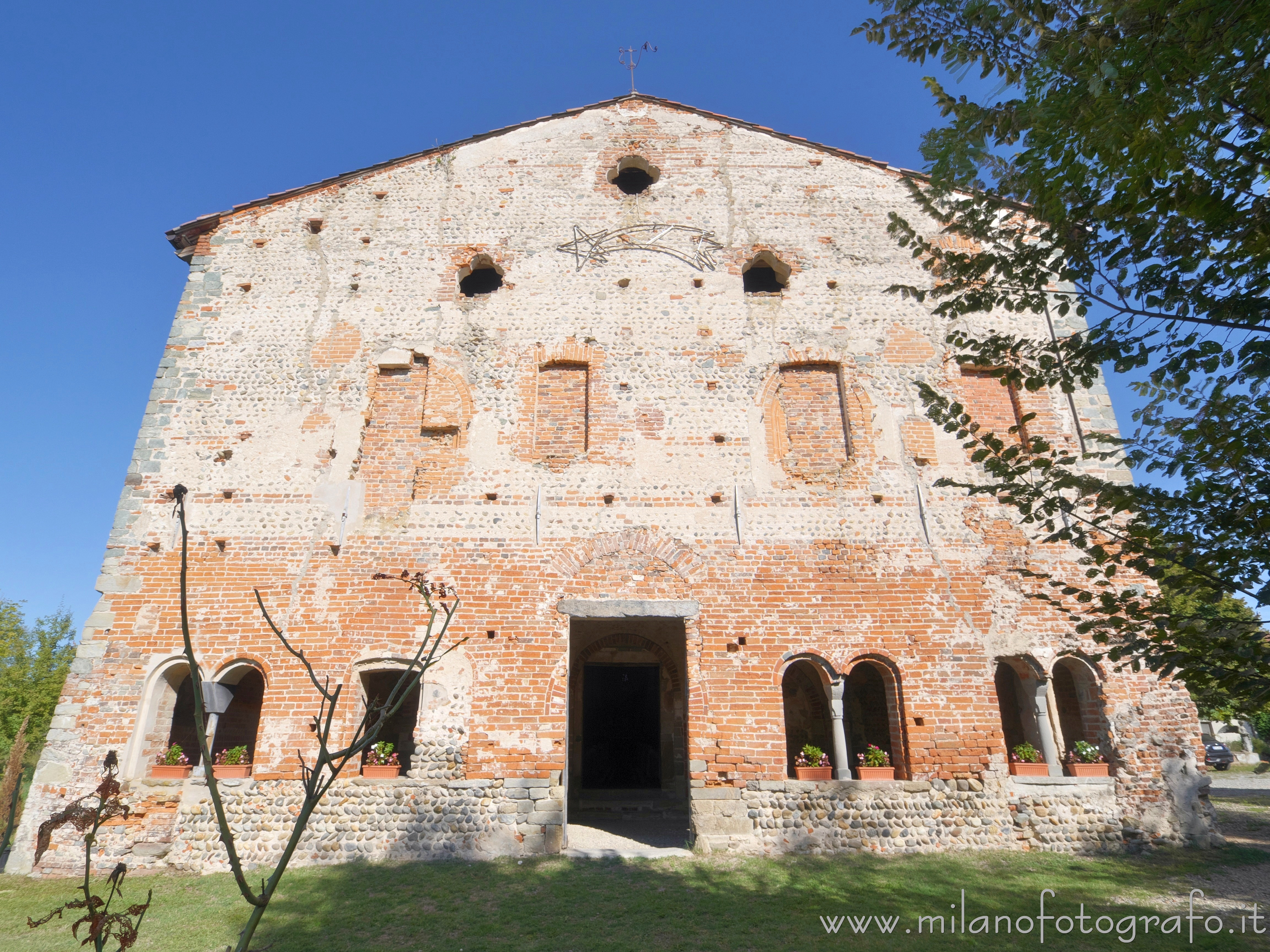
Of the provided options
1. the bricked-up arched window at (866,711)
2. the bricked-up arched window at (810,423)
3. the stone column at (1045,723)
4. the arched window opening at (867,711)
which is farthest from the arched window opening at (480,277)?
the stone column at (1045,723)

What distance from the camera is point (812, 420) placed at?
36.7 feet

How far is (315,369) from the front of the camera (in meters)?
11.3

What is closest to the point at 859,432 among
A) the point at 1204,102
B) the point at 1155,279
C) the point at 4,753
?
the point at 1155,279

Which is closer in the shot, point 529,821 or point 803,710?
point 529,821

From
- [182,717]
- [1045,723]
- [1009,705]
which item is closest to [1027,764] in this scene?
[1045,723]

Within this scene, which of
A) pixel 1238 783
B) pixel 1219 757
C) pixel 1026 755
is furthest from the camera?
pixel 1219 757

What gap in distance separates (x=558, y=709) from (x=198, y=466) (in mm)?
6604

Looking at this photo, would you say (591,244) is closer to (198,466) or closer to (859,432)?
(859,432)

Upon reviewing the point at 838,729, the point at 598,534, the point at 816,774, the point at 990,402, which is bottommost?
the point at 816,774

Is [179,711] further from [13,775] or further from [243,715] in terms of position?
[13,775]

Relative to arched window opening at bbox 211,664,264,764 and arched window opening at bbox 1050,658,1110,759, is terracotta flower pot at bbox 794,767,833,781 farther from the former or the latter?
arched window opening at bbox 211,664,264,764

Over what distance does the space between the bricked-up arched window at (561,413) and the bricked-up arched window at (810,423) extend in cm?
297

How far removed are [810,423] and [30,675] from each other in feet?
80.0

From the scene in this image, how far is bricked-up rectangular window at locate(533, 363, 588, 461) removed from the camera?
10.9 m
